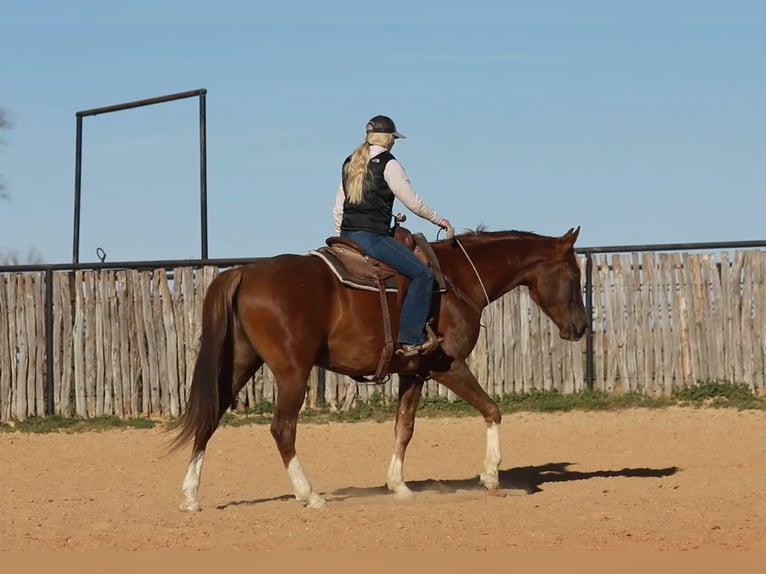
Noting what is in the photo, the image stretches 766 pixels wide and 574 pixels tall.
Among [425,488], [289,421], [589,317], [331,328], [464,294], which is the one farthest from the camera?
[589,317]

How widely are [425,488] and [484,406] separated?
1250 mm

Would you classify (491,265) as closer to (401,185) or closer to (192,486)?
(401,185)

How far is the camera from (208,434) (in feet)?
33.5

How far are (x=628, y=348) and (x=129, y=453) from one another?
6.40 m

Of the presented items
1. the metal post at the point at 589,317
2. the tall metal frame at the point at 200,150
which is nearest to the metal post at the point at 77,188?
the tall metal frame at the point at 200,150

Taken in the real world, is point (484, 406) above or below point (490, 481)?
above

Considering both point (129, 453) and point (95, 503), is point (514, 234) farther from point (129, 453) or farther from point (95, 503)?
point (129, 453)

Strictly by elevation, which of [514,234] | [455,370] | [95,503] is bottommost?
[95,503]

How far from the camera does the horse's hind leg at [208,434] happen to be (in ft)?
33.4

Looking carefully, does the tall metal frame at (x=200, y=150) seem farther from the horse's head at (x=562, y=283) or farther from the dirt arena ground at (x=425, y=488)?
the horse's head at (x=562, y=283)

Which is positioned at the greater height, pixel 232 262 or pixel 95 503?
pixel 232 262

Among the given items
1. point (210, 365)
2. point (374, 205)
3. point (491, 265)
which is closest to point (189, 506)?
point (210, 365)

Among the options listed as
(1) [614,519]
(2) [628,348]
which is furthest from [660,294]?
(1) [614,519]

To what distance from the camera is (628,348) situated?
54.9 ft
